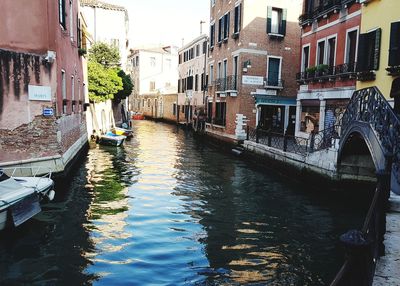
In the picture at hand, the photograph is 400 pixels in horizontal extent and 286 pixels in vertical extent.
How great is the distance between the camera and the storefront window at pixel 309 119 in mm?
16594

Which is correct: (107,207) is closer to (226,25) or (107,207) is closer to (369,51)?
(369,51)

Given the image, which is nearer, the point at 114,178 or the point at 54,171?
the point at 54,171

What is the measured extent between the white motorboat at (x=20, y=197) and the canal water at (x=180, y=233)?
0.38 meters

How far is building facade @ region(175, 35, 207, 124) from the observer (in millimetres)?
32875

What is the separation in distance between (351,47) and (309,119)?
4217 millimetres

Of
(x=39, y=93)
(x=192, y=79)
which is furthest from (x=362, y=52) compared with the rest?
(x=192, y=79)

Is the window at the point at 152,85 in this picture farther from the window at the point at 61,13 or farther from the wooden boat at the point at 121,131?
the window at the point at 61,13

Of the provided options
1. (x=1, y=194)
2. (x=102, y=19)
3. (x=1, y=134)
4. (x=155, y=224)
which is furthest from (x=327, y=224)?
(x=102, y=19)

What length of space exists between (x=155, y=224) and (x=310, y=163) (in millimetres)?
6948

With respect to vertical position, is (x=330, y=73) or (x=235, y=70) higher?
(x=235, y=70)

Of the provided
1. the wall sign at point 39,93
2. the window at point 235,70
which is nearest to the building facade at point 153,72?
the window at point 235,70

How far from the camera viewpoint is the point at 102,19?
1363 inches

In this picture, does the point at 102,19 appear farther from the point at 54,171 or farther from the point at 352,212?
the point at 352,212

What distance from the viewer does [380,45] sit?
11711 millimetres
